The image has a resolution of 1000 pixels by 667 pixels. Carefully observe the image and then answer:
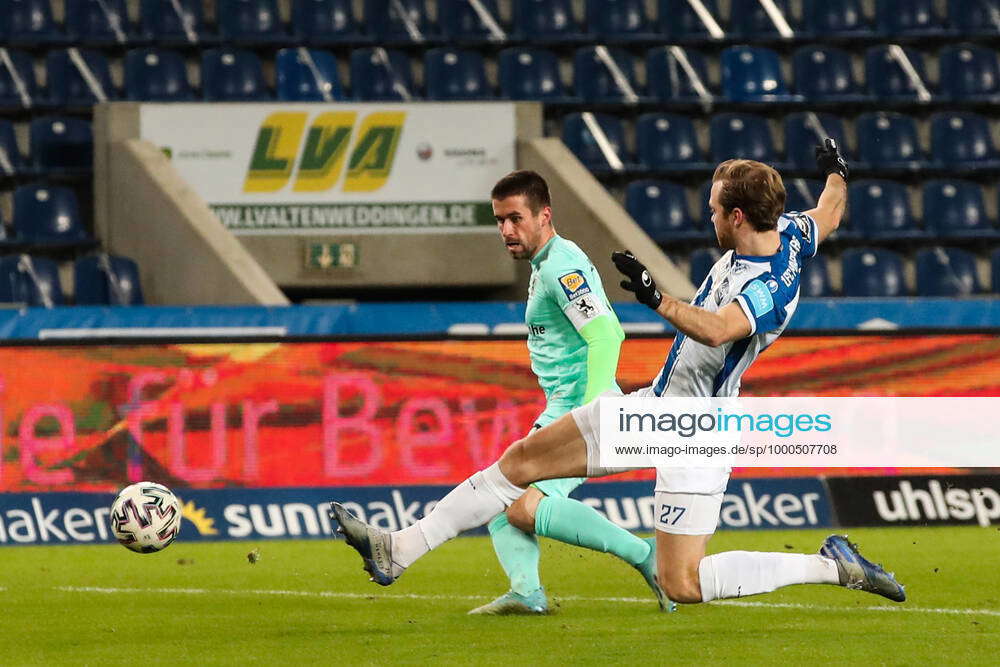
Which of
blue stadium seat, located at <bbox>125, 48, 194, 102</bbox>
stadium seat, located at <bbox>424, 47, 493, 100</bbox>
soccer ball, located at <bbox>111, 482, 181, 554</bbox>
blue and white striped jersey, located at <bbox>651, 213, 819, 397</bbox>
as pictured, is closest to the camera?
blue and white striped jersey, located at <bbox>651, 213, 819, 397</bbox>

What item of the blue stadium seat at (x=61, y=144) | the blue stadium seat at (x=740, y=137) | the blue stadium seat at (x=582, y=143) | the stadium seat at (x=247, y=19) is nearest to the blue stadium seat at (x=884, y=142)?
the blue stadium seat at (x=740, y=137)

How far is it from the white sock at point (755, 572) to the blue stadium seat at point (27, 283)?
10.7 meters

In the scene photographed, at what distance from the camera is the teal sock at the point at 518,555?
297 inches

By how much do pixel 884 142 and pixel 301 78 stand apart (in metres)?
6.33

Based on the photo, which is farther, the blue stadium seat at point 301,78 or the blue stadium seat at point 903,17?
the blue stadium seat at point 903,17

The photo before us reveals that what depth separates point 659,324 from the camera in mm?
13398

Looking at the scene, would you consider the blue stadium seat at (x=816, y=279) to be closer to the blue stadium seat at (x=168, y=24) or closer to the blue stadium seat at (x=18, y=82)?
the blue stadium seat at (x=168, y=24)

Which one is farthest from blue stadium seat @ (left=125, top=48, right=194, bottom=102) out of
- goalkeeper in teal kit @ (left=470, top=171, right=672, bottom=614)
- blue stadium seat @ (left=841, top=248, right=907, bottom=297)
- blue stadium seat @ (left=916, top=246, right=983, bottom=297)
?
goalkeeper in teal kit @ (left=470, top=171, right=672, bottom=614)

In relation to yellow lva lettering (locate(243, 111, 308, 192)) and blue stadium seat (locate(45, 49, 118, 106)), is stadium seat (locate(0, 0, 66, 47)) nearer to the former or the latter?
blue stadium seat (locate(45, 49, 118, 106))

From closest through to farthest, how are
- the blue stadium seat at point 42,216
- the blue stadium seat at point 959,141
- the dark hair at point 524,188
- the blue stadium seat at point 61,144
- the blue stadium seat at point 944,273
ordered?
the dark hair at point 524,188 < the blue stadium seat at point 42,216 < the blue stadium seat at point 61,144 < the blue stadium seat at point 944,273 < the blue stadium seat at point 959,141

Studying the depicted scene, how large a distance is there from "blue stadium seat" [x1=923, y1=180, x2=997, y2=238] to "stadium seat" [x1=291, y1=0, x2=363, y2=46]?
248 inches

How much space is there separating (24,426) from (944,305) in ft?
24.7

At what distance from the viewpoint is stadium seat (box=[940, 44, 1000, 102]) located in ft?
64.6

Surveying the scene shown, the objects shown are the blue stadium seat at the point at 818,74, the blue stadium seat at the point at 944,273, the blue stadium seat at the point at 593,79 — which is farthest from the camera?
the blue stadium seat at the point at 818,74
